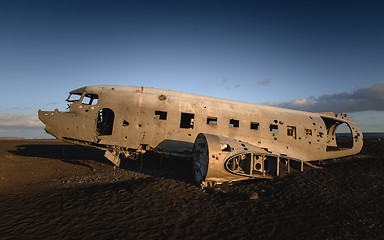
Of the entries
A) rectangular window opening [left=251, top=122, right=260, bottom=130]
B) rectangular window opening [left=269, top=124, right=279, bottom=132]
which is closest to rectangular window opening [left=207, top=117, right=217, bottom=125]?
rectangular window opening [left=251, top=122, right=260, bottom=130]

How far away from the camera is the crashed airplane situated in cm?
1462

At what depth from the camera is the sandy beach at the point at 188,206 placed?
25.5ft

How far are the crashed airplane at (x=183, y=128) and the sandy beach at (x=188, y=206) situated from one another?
1660mm

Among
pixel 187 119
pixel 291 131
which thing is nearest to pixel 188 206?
pixel 187 119

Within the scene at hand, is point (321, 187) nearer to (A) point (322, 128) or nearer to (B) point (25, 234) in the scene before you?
(A) point (322, 128)

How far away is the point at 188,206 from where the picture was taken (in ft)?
33.7

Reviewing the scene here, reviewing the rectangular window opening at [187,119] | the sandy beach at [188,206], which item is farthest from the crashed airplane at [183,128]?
the sandy beach at [188,206]

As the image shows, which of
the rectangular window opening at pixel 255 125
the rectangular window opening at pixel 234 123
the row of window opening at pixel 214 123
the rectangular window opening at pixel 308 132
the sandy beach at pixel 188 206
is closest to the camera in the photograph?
the sandy beach at pixel 188 206

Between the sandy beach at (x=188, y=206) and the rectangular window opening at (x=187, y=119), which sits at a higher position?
the rectangular window opening at (x=187, y=119)

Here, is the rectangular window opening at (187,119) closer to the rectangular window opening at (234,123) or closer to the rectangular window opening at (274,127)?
the rectangular window opening at (234,123)

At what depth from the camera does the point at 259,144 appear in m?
17.8

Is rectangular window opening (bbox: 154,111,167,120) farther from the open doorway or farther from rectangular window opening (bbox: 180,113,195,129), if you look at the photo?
the open doorway

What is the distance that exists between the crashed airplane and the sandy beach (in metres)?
1.66

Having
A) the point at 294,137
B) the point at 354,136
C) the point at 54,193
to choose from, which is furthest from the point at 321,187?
the point at 54,193
